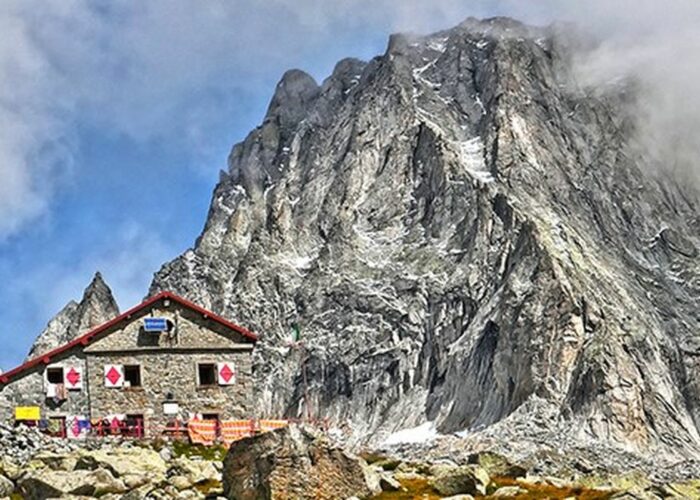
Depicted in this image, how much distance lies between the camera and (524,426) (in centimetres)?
15362

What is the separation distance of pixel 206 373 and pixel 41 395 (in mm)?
9558

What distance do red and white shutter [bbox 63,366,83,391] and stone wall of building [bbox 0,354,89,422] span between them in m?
0.12

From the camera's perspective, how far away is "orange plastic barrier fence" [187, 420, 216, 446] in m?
63.5

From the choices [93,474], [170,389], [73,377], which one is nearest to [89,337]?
[73,377]

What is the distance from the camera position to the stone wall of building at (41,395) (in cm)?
7338

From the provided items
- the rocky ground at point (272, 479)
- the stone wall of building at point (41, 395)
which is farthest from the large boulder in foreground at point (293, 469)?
the stone wall of building at point (41, 395)

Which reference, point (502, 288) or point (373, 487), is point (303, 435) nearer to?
Result: point (373, 487)

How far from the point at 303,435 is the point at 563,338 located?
477ft

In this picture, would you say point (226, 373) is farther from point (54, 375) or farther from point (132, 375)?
point (54, 375)

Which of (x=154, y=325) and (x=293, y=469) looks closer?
(x=293, y=469)

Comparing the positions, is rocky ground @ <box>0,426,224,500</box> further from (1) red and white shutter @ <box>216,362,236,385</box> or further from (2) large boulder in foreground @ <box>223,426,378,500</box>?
(1) red and white shutter @ <box>216,362,236,385</box>

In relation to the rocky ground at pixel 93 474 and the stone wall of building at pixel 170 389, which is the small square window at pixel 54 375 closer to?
the stone wall of building at pixel 170 389

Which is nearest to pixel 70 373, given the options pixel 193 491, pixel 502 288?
pixel 193 491

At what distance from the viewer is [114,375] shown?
74625 millimetres
